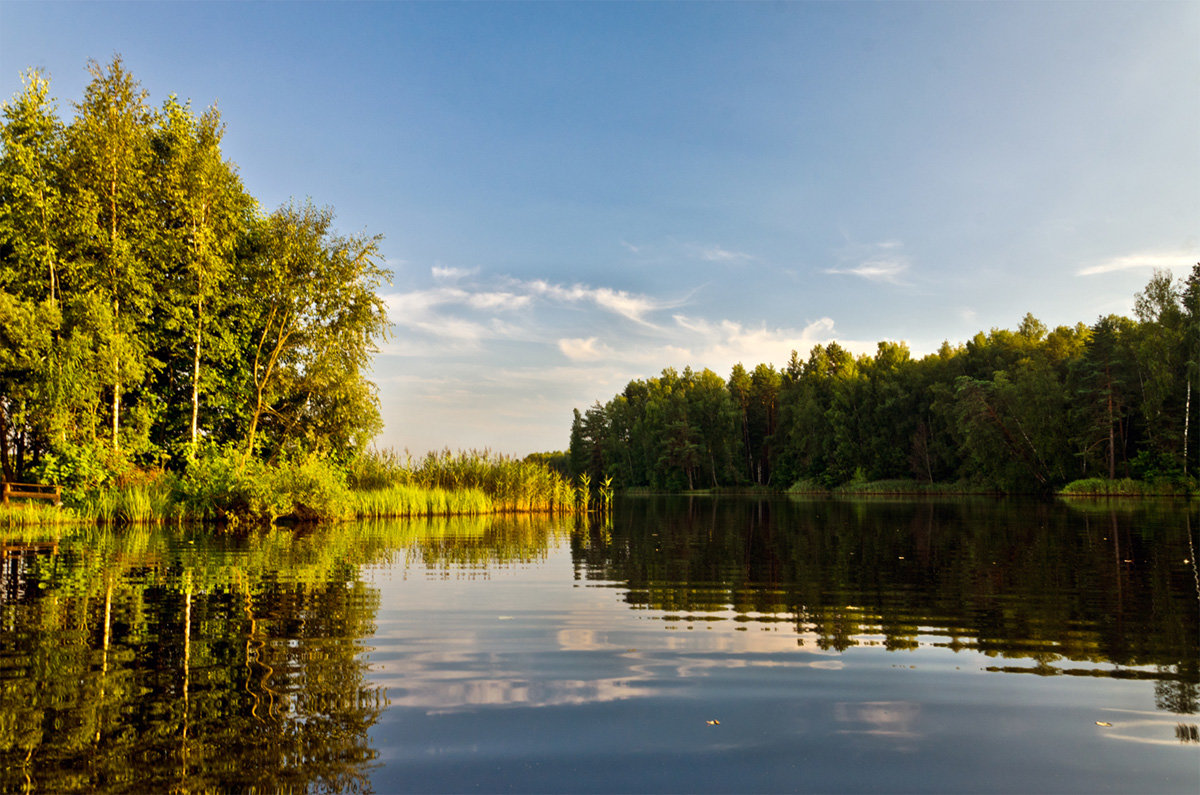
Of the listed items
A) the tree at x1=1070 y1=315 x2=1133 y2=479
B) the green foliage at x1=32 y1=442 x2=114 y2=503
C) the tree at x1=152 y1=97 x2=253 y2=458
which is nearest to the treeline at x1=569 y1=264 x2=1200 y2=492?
the tree at x1=1070 y1=315 x2=1133 y2=479

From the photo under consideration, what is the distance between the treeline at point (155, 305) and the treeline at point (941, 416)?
57577mm

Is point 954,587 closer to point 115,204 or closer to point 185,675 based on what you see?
point 185,675

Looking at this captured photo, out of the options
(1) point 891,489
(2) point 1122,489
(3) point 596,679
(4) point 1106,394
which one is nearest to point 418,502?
(3) point 596,679

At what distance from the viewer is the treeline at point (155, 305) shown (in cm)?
2375

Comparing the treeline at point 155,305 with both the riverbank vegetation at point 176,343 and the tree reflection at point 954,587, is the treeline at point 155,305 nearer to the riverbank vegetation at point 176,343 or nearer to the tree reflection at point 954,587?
the riverbank vegetation at point 176,343

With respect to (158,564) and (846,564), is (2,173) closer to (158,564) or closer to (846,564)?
(158,564)

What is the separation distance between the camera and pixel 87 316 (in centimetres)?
2372

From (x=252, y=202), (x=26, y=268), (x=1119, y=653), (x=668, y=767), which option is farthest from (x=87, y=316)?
(x=1119, y=653)

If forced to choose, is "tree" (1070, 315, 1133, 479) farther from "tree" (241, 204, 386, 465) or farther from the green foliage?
the green foliage

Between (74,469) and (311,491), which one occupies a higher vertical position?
(74,469)

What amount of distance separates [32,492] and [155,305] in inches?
310

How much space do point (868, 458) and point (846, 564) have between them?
279ft

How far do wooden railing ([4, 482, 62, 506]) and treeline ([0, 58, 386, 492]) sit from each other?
0.59m

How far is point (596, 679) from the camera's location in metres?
6.27
